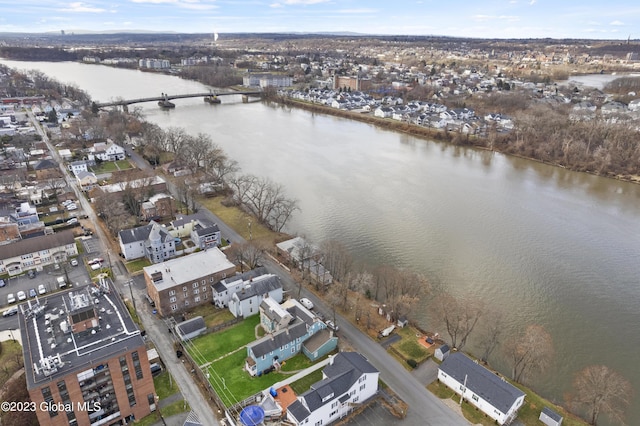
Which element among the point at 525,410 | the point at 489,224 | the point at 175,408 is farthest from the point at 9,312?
the point at 489,224

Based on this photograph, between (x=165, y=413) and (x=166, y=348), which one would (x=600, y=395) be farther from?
(x=166, y=348)

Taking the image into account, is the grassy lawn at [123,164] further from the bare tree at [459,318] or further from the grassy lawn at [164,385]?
the bare tree at [459,318]

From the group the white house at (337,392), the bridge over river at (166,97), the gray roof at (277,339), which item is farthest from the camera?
the bridge over river at (166,97)

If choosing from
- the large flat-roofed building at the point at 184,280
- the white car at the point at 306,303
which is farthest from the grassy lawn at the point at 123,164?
the white car at the point at 306,303

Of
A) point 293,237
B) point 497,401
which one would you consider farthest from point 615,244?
point 293,237

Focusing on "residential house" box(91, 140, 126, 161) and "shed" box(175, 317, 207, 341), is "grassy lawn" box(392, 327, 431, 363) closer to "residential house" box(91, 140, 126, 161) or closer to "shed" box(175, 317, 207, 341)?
"shed" box(175, 317, 207, 341)

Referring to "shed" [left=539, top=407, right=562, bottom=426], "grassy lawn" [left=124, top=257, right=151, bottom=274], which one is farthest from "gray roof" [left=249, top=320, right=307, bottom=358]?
"grassy lawn" [left=124, top=257, right=151, bottom=274]
